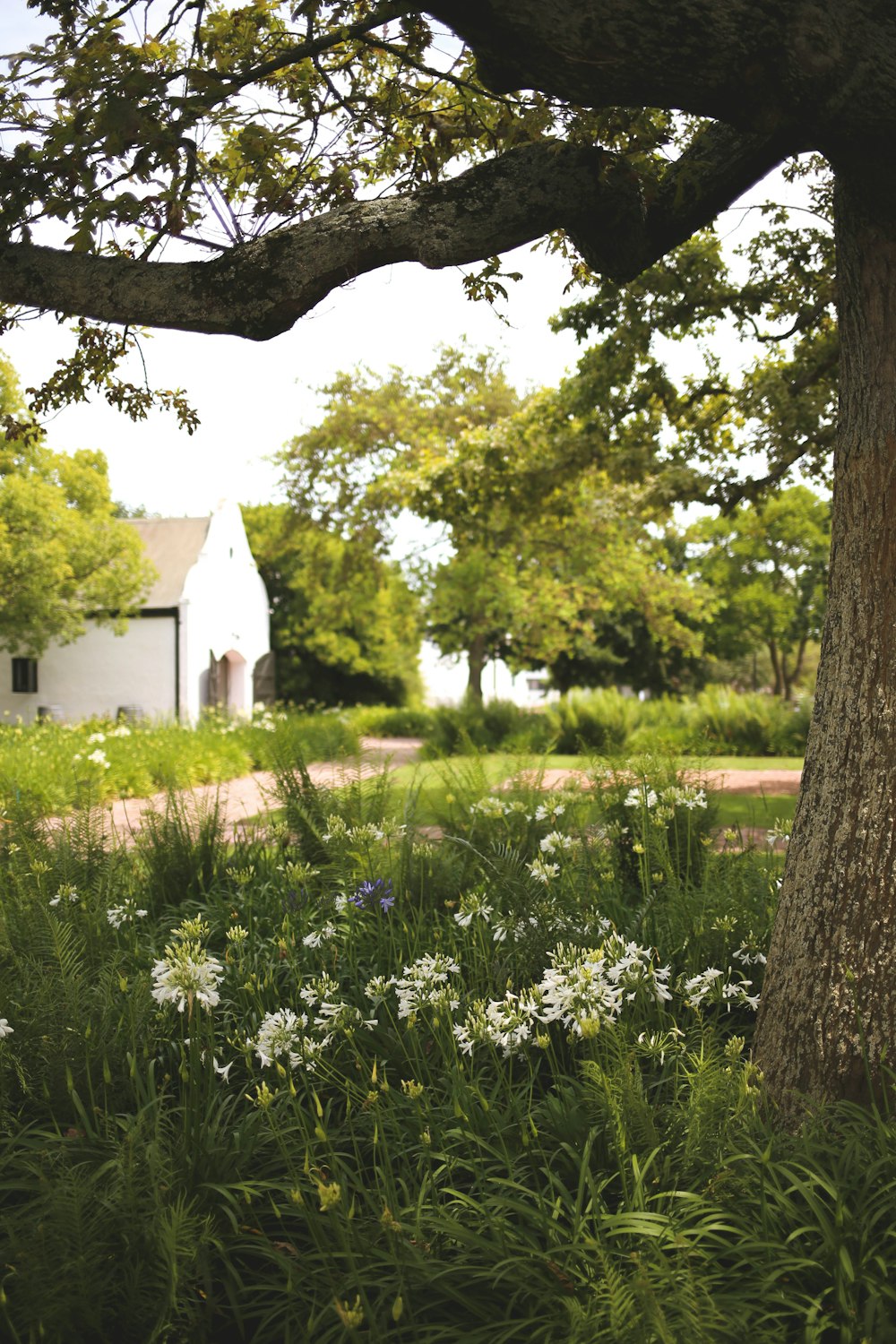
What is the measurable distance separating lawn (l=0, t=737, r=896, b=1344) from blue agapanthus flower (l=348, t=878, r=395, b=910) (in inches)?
0.5

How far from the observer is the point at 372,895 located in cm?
374

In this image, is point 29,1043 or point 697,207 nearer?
point 29,1043

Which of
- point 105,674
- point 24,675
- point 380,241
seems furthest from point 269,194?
point 24,675

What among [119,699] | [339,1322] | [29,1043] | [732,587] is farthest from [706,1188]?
[732,587]

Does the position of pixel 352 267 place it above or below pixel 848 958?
above

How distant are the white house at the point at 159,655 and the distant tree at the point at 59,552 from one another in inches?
50.1

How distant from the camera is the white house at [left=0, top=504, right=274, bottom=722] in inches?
1017

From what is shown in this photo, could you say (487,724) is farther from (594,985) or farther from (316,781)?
(594,985)

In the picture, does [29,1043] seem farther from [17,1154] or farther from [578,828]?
[578,828]

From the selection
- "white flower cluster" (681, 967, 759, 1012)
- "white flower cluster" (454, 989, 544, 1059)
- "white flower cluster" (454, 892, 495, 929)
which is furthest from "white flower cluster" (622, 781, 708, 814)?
"white flower cluster" (454, 989, 544, 1059)

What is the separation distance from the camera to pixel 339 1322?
2002 mm

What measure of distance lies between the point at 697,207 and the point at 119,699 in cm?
2489

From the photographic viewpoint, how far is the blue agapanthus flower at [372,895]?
3.66 metres

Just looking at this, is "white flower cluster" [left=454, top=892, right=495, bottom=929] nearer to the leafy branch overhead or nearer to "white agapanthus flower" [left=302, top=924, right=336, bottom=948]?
Result: "white agapanthus flower" [left=302, top=924, right=336, bottom=948]
